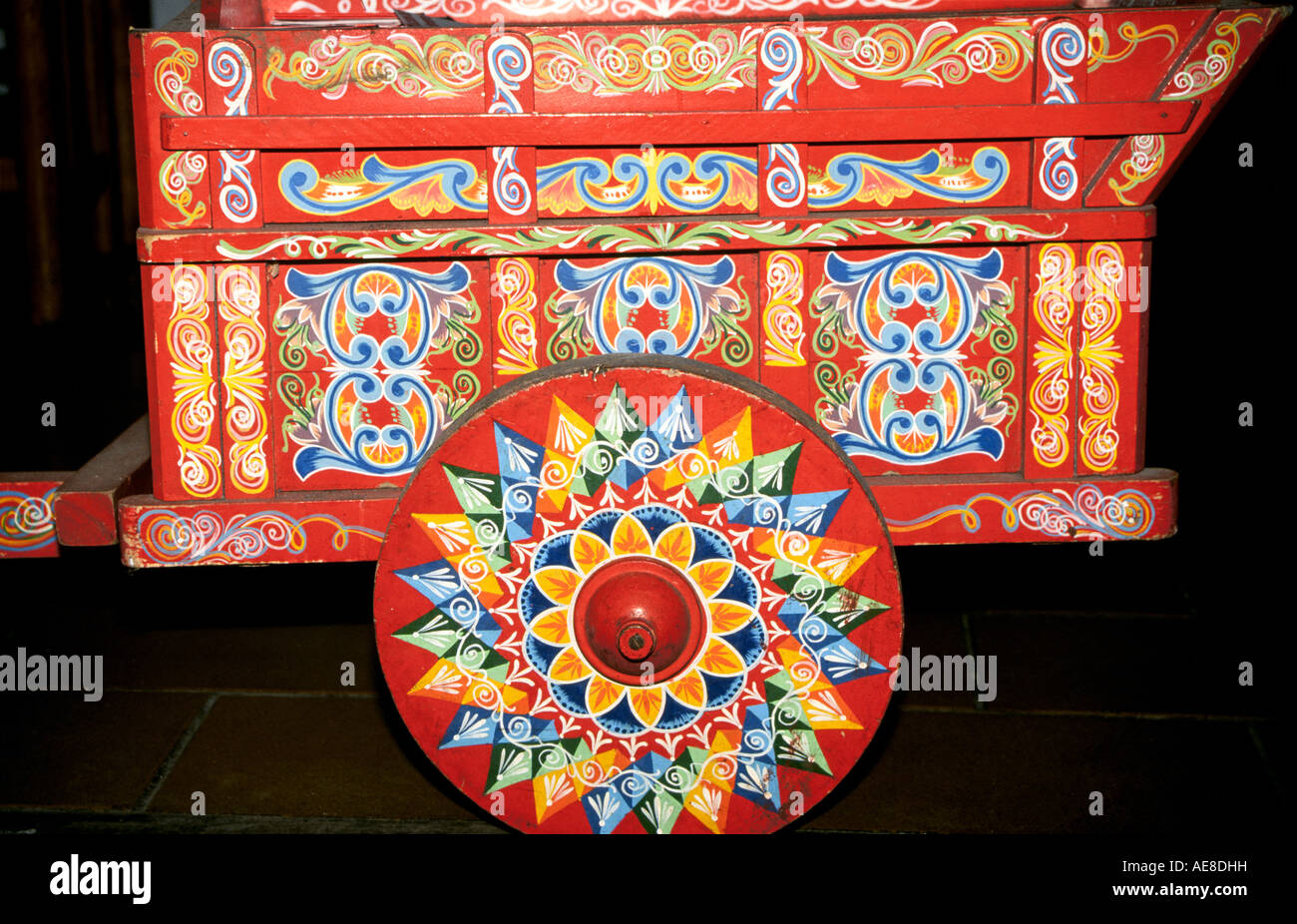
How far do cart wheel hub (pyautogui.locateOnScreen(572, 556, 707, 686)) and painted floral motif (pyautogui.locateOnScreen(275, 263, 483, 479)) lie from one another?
35 cm

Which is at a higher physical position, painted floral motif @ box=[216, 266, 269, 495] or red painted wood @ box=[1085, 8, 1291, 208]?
red painted wood @ box=[1085, 8, 1291, 208]

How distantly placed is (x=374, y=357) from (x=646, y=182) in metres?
0.45

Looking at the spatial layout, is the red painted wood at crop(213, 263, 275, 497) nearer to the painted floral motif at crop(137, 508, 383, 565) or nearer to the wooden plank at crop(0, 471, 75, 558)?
the painted floral motif at crop(137, 508, 383, 565)

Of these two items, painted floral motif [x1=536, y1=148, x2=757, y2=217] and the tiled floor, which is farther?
the tiled floor

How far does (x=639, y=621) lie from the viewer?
178 cm

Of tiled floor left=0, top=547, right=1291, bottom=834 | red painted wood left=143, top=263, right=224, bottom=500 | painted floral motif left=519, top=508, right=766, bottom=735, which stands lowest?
tiled floor left=0, top=547, right=1291, bottom=834

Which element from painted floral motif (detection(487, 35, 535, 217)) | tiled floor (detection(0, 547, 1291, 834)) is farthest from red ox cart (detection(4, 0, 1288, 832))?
tiled floor (detection(0, 547, 1291, 834))

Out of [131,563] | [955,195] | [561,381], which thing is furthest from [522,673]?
[955,195]

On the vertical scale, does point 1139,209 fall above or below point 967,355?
above

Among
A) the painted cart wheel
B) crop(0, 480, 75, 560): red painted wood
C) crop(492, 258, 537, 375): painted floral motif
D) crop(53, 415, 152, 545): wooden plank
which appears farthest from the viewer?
crop(0, 480, 75, 560): red painted wood

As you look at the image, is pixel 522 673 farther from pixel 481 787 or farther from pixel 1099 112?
pixel 1099 112

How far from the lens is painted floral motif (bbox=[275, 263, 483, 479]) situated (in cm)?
189

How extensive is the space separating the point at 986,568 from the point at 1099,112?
5.67 feet

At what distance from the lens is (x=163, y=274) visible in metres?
1.84
